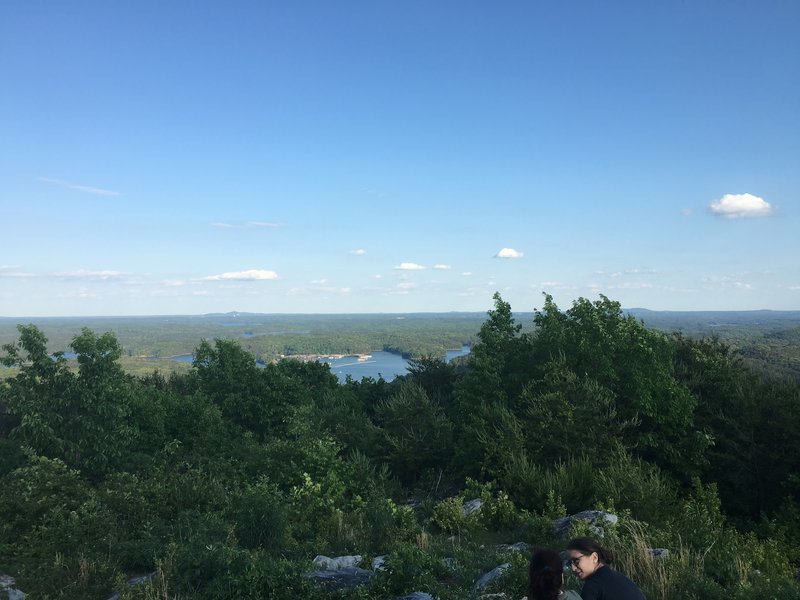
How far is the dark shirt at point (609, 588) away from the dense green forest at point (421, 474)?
9.66 ft

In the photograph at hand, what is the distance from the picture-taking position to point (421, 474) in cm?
2234

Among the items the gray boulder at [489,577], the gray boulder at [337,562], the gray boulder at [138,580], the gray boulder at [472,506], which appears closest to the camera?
the gray boulder at [489,577]

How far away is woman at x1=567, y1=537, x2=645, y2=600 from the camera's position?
4121 mm

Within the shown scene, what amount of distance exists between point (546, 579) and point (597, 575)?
2.23 feet

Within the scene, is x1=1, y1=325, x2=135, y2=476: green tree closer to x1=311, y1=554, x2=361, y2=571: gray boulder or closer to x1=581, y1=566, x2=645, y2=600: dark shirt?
x1=311, y1=554, x2=361, y2=571: gray boulder

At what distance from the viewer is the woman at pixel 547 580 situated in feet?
12.6

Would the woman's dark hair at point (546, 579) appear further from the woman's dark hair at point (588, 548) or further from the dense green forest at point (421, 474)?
the dense green forest at point (421, 474)

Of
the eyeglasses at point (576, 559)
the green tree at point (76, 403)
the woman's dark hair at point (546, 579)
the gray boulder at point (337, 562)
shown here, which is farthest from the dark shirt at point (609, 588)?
the green tree at point (76, 403)

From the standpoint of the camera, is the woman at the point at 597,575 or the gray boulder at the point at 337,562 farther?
the gray boulder at the point at 337,562

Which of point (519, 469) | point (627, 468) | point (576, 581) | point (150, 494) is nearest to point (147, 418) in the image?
point (150, 494)

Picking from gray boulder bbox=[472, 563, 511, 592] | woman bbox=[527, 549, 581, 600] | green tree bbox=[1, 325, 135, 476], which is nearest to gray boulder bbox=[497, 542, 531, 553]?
gray boulder bbox=[472, 563, 511, 592]

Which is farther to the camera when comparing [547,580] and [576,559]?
[576,559]

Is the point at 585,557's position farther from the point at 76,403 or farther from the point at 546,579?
the point at 76,403

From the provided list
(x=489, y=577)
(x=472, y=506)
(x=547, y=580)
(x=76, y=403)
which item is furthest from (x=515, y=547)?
(x=76, y=403)
